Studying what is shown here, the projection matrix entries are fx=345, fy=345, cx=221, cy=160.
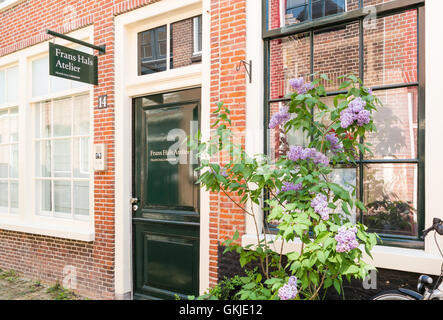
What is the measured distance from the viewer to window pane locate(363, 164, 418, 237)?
9.10 ft

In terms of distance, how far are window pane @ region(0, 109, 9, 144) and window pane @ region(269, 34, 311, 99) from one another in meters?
5.07

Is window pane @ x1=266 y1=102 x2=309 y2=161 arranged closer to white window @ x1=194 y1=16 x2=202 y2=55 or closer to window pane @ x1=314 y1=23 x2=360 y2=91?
window pane @ x1=314 y1=23 x2=360 y2=91

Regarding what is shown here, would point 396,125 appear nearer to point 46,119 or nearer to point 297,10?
point 297,10

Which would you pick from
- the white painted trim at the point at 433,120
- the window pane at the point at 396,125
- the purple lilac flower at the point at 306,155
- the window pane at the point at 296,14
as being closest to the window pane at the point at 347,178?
the window pane at the point at 396,125

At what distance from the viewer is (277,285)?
7.42ft

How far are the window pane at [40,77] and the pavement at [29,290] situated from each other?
2970 millimetres

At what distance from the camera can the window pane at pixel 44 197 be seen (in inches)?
215

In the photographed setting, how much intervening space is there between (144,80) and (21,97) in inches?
108

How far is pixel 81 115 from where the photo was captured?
502 centimetres

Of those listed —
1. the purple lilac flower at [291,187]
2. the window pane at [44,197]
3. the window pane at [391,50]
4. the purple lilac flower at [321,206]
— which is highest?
the window pane at [391,50]

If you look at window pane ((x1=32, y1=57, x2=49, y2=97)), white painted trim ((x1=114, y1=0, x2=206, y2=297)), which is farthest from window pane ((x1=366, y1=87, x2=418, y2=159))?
window pane ((x1=32, y1=57, x2=49, y2=97))

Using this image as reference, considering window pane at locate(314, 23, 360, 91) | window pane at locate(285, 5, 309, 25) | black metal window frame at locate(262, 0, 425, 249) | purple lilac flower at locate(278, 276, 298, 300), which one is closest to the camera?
purple lilac flower at locate(278, 276, 298, 300)

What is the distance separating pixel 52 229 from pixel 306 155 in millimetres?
4079

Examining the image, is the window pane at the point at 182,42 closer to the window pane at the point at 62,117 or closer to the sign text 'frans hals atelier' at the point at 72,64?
the sign text 'frans hals atelier' at the point at 72,64
